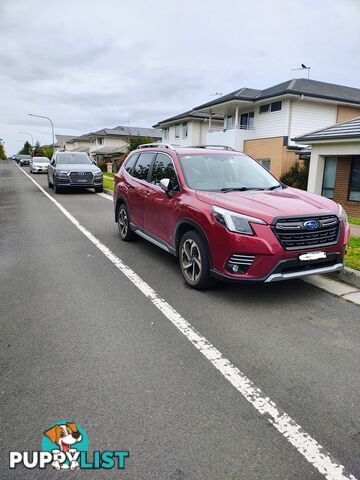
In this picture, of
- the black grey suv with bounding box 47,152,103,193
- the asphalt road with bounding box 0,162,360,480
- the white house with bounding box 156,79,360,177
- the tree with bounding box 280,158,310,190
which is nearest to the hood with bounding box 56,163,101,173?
the black grey suv with bounding box 47,152,103,193

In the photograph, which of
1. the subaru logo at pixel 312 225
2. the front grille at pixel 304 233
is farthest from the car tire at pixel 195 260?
the subaru logo at pixel 312 225

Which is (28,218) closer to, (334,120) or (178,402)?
(178,402)

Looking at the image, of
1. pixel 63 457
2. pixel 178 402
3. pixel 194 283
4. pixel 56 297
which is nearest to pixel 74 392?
pixel 63 457

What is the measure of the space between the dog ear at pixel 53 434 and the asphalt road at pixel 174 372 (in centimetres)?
5

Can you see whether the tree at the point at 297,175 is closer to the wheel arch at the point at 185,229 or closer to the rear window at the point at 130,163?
the rear window at the point at 130,163

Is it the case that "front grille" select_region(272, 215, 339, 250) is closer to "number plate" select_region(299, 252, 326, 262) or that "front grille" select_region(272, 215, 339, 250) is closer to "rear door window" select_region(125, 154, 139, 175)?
"number plate" select_region(299, 252, 326, 262)

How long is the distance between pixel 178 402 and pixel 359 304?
2.84 meters

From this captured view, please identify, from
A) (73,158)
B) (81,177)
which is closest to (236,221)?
(81,177)

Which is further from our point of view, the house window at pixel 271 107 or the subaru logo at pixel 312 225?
the house window at pixel 271 107

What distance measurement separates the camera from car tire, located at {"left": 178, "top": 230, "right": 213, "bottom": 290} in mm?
4520

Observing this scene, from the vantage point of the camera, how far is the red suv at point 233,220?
4.09 m

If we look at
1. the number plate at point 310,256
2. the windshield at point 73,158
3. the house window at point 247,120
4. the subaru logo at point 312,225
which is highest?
the house window at point 247,120

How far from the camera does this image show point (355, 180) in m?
14.4

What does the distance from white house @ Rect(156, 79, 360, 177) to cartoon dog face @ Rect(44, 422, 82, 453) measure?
21.7 metres
